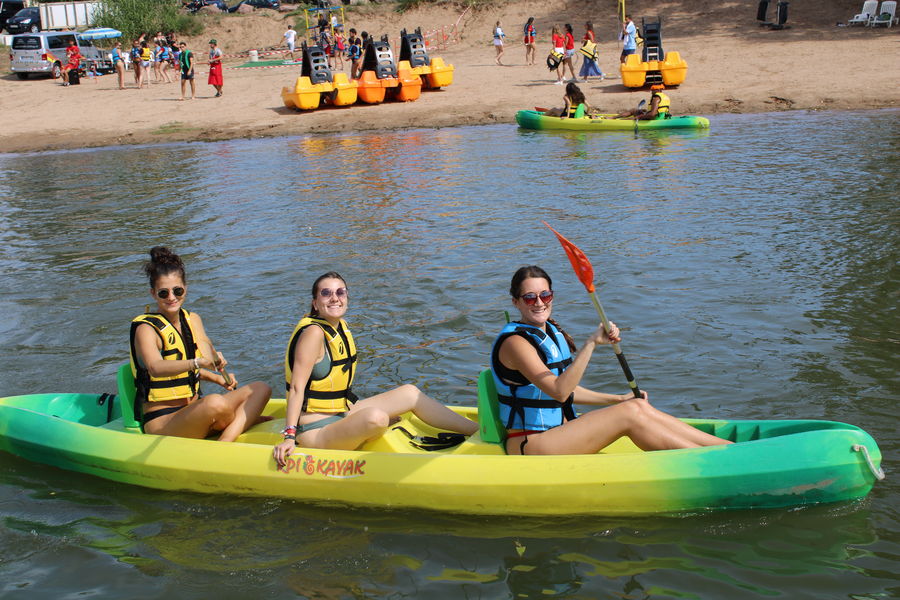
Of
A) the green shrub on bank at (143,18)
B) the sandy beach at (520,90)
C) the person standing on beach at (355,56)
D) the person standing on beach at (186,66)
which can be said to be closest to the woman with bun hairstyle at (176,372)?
the sandy beach at (520,90)

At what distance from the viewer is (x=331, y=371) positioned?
503 cm

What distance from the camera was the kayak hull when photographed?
4.59m

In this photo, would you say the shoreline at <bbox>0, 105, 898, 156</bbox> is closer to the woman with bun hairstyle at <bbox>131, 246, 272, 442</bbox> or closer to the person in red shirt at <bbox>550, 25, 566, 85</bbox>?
the person in red shirt at <bbox>550, 25, 566, 85</bbox>

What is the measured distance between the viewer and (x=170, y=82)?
2592 centimetres

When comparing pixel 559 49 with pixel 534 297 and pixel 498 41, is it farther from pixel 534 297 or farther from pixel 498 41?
pixel 534 297

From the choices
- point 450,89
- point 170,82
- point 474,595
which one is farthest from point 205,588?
point 170,82

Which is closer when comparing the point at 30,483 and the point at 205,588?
the point at 205,588

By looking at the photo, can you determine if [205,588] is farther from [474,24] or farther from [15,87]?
[474,24]

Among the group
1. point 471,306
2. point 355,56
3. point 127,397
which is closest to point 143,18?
point 355,56

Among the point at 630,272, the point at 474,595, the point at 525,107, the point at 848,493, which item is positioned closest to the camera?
the point at 474,595

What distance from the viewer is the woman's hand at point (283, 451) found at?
4922 mm

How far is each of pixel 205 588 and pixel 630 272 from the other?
19.0 ft

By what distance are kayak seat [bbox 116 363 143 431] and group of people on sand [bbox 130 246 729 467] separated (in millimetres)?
59

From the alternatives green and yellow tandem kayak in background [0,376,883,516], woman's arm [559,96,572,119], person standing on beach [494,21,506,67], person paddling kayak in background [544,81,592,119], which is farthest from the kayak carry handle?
person standing on beach [494,21,506,67]
